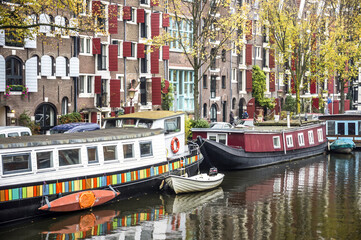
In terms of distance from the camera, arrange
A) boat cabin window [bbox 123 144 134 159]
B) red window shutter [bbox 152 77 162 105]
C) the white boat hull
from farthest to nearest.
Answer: red window shutter [bbox 152 77 162 105] < the white boat hull < boat cabin window [bbox 123 144 134 159]

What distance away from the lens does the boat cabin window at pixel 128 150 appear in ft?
72.0

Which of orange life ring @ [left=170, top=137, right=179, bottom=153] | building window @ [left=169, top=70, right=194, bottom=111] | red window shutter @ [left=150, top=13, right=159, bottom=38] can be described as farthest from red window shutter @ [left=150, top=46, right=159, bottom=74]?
orange life ring @ [left=170, top=137, right=179, bottom=153]

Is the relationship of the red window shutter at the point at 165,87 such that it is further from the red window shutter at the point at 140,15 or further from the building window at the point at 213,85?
the building window at the point at 213,85

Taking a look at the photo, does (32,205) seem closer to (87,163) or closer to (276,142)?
(87,163)

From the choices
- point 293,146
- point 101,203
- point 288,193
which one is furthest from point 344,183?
point 101,203

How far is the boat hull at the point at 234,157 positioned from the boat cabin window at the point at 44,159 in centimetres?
1061

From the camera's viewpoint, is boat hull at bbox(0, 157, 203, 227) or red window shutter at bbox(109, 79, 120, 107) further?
red window shutter at bbox(109, 79, 120, 107)

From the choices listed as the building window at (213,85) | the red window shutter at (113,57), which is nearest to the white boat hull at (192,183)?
the red window shutter at (113,57)

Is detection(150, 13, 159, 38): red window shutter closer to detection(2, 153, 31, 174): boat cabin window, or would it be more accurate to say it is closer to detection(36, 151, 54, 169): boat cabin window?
detection(36, 151, 54, 169): boat cabin window

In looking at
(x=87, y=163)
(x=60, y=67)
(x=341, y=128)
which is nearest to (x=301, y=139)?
(x=341, y=128)

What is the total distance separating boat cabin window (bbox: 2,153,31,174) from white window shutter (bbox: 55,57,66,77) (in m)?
18.3

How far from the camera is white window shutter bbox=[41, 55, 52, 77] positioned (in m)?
35.2

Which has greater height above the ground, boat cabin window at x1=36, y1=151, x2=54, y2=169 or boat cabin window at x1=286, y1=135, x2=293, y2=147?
boat cabin window at x1=36, y1=151, x2=54, y2=169

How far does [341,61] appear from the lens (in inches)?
1930
